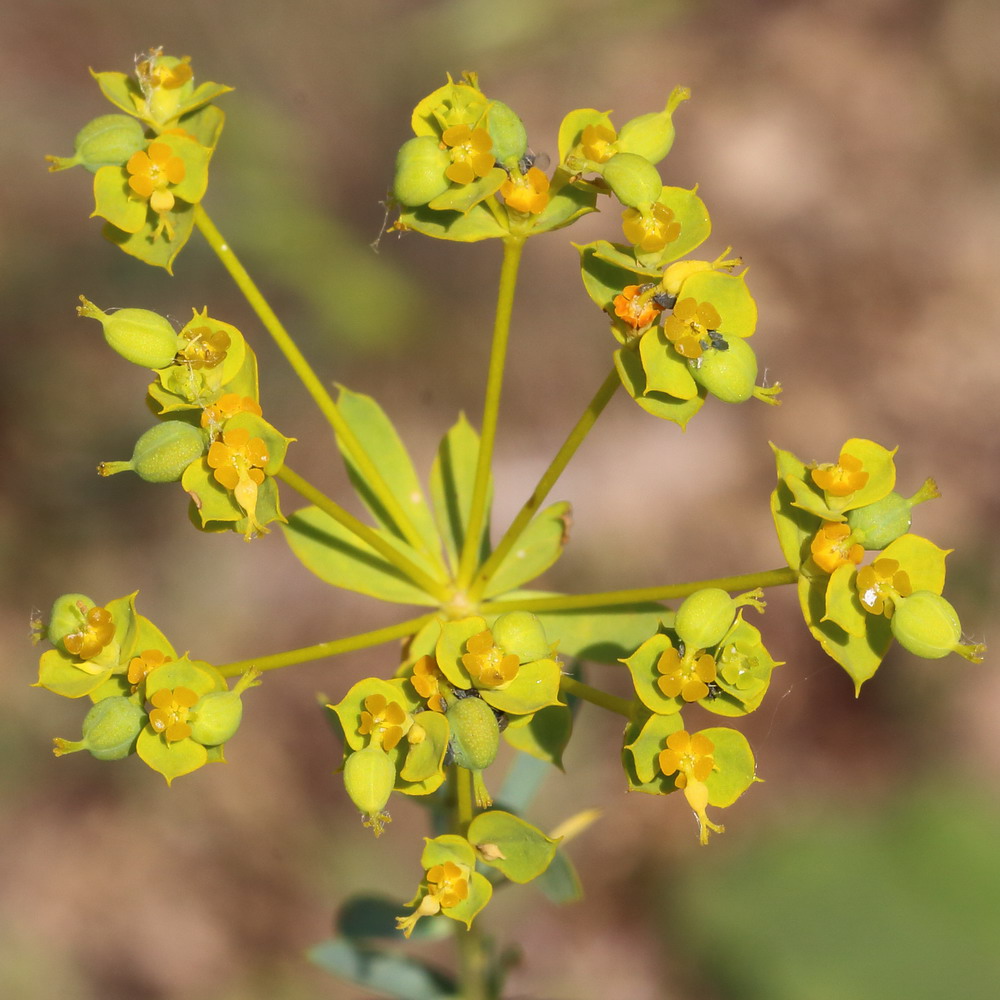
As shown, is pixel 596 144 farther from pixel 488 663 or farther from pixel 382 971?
pixel 382 971

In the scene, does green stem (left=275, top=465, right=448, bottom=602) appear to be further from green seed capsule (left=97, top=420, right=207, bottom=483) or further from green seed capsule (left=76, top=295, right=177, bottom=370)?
green seed capsule (left=76, top=295, right=177, bottom=370)

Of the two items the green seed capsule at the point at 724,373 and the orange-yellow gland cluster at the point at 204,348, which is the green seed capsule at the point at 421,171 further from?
the green seed capsule at the point at 724,373

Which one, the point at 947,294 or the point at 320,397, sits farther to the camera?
the point at 947,294

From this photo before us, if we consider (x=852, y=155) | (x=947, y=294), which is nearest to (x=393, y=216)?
(x=852, y=155)

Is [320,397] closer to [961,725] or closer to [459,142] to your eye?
[459,142]

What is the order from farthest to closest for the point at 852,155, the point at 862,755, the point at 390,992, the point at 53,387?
the point at 852,155 → the point at 53,387 → the point at 862,755 → the point at 390,992

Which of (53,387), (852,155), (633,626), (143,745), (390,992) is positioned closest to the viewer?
(143,745)

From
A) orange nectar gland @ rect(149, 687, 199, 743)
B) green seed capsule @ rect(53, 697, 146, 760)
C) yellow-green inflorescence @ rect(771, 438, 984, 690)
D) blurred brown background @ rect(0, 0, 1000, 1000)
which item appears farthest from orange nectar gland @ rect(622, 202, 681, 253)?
blurred brown background @ rect(0, 0, 1000, 1000)

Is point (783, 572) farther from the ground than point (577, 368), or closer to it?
farther from the ground
